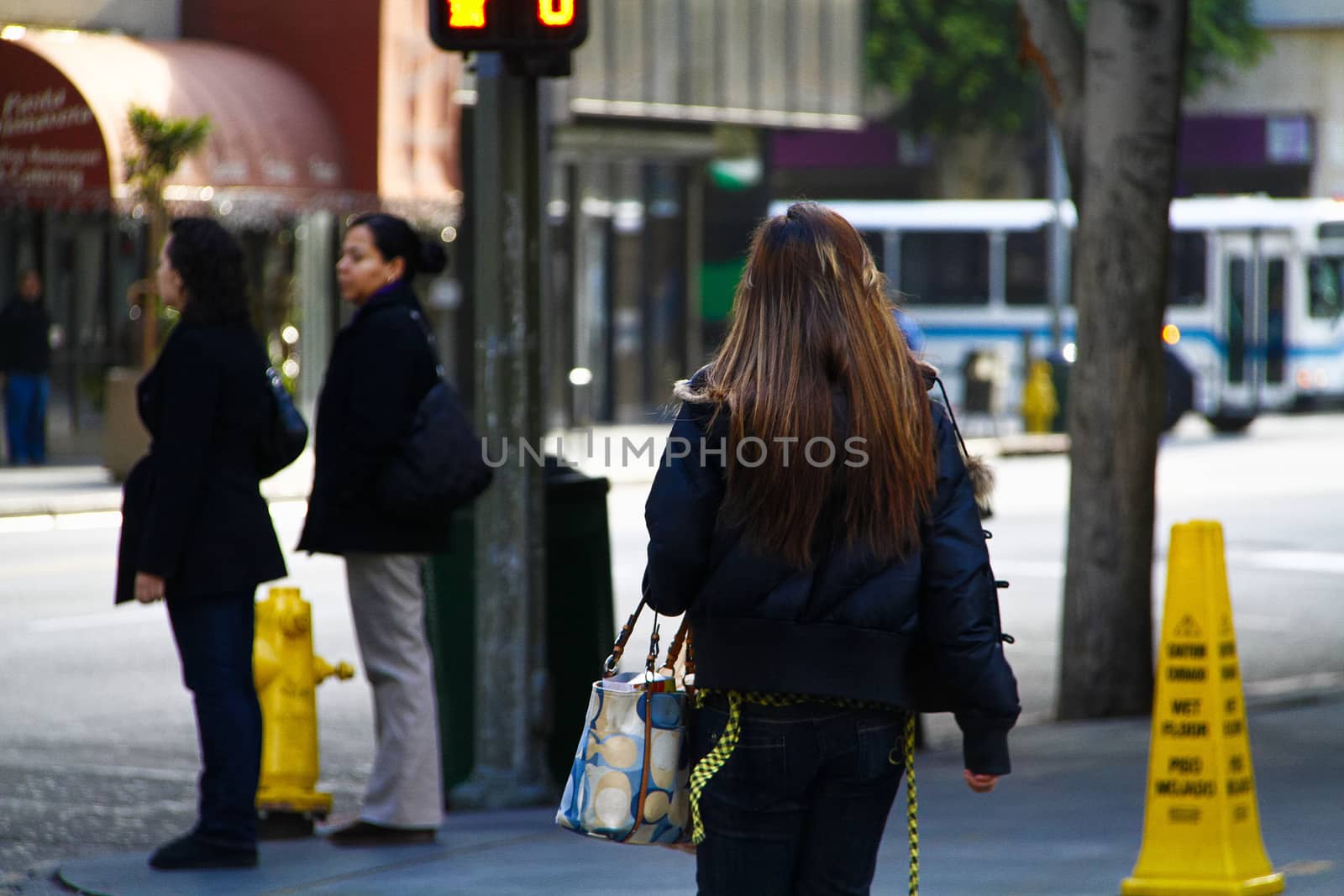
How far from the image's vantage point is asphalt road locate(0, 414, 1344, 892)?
7.14 meters

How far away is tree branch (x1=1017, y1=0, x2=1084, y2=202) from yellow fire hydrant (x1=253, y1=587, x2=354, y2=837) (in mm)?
3999

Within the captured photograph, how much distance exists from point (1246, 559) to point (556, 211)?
Answer: 1514 cm

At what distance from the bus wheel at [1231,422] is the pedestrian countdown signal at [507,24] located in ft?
79.7

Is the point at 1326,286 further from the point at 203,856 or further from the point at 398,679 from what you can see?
the point at 203,856

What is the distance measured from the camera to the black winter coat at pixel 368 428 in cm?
586

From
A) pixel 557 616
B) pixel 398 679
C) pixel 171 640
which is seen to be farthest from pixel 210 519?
pixel 171 640

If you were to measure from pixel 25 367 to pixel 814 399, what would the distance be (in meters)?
18.2

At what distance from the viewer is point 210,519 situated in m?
5.65

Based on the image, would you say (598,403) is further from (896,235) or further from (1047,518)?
(1047,518)

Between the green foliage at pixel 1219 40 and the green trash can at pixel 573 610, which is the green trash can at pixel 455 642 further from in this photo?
the green foliage at pixel 1219 40

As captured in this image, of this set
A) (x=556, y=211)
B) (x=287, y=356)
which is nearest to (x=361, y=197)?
(x=287, y=356)

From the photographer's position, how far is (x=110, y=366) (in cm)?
2291

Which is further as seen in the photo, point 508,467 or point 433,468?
point 508,467

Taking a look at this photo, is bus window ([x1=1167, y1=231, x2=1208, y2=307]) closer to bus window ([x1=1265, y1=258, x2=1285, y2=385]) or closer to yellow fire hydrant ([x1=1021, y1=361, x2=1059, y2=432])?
bus window ([x1=1265, y1=258, x2=1285, y2=385])
